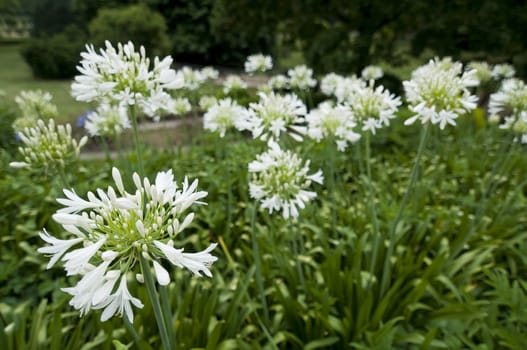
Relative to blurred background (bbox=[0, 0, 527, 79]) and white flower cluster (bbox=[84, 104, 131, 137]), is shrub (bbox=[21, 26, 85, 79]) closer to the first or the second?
blurred background (bbox=[0, 0, 527, 79])

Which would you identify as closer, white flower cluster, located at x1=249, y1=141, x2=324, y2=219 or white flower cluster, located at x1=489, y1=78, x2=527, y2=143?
white flower cluster, located at x1=249, y1=141, x2=324, y2=219

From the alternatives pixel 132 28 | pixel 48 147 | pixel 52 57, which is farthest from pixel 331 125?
pixel 52 57

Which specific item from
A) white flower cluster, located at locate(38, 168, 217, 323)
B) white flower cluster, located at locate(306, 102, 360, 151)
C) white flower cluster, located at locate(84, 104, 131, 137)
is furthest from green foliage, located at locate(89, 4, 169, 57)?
white flower cluster, located at locate(38, 168, 217, 323)

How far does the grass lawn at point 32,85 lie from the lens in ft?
41.2

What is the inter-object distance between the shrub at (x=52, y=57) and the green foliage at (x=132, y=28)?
9.59 feet

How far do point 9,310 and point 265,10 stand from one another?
9.07 m

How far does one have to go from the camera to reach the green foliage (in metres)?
13.5

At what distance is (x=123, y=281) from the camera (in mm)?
1256

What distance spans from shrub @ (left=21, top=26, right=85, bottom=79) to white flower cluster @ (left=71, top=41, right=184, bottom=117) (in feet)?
52.8

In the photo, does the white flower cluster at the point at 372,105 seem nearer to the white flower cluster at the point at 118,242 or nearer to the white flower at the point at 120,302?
the white flower cluster at the point at 118,242

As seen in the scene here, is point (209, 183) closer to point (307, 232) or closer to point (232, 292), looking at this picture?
point (307, 232)

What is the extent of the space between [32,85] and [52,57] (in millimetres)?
1613

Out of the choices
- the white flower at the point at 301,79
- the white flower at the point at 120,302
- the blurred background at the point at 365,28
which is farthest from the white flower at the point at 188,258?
the blurred background at the point at 365,28

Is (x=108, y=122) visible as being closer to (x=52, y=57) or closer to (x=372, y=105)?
(x=372, y=105)
